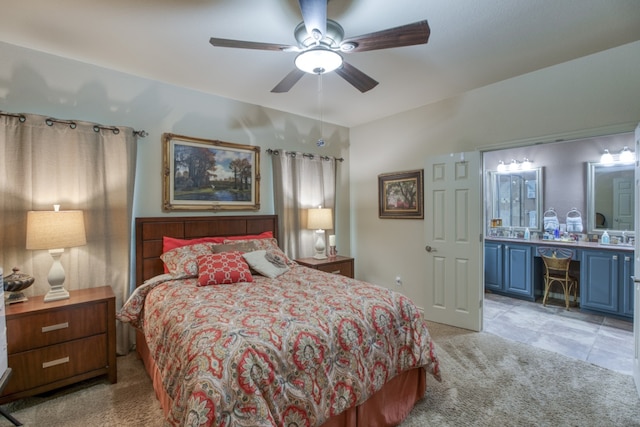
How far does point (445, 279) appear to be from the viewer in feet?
11.9

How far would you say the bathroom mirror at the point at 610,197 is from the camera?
13.4 feet

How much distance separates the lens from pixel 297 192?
4078 millimetres

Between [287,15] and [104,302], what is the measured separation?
256 cm

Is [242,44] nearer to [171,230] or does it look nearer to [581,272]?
[171,230]

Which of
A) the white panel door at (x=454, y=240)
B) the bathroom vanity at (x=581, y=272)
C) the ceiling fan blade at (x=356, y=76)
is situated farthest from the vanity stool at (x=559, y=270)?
the ceiling fan blade at (x=356, y=76)

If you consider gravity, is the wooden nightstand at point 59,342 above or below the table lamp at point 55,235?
below

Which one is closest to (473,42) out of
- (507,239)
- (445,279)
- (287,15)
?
(287,15)

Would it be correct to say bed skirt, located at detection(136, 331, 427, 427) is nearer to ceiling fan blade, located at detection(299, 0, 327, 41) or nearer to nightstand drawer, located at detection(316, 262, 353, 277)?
nightstand drawer, located at detection(316, 262, 353, 277)

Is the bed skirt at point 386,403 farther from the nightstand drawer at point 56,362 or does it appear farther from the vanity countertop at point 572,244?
the vanity countertop at point 572,244

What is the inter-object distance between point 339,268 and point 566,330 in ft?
8.78

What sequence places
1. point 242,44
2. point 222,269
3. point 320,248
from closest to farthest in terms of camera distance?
point 242,44 → point 222,269 → point 320,248

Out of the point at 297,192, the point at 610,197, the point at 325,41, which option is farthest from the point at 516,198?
the point at 325,41

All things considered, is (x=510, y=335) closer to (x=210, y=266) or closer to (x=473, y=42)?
(x=473, y=42)

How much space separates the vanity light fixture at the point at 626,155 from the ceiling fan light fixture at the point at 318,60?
177 inches
